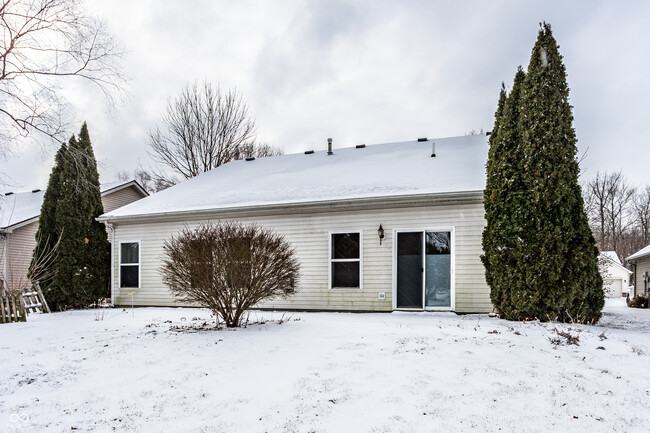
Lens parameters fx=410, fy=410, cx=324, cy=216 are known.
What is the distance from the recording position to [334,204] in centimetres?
924

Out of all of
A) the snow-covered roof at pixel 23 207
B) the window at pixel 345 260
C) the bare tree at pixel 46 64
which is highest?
the bare tree at pixel 46 64

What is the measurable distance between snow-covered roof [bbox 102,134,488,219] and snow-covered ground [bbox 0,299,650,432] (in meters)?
4.02

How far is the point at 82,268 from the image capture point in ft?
36.7

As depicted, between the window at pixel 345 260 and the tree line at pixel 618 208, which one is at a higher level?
the tree line at pixel 618 208

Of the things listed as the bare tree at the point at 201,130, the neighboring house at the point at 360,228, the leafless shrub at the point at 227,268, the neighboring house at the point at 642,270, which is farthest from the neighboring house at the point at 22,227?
the neighboring house at the point at 642,270

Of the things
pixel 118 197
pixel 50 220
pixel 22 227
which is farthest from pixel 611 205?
pixel 22 227

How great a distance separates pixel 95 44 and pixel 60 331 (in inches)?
299

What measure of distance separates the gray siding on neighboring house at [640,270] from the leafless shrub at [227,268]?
18.7 meters

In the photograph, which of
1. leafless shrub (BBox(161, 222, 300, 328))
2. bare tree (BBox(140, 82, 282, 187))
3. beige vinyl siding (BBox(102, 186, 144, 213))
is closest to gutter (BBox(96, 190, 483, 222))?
leafless shrub (BBox(161, 222, 300, 328))

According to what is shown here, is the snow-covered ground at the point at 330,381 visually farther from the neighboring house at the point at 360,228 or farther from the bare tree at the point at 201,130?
the bare tree at the point at 201,130

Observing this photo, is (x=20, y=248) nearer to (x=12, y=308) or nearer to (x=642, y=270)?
(x=12, y=308)

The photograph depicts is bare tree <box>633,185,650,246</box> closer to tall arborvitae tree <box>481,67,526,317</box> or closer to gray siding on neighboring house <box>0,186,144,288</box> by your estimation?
tall arborvitae tree <box>481,67,526,317</box>

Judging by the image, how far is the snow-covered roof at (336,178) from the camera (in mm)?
9328

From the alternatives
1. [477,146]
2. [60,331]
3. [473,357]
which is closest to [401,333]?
[473,357]
